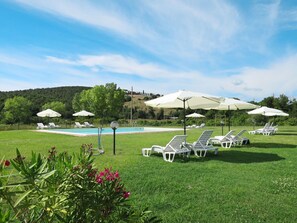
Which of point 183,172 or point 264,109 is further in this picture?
point 264,109

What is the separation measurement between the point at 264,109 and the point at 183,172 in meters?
15.2

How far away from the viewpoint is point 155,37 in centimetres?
1562

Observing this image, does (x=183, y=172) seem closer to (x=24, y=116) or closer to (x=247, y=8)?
(x=247, y=8)

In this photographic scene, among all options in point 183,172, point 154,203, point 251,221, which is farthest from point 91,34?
point 251,221

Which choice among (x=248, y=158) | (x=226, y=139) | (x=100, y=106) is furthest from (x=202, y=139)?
(x=100, y=106)

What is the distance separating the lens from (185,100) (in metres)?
9.59

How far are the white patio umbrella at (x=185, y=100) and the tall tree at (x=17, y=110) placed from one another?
155 ft

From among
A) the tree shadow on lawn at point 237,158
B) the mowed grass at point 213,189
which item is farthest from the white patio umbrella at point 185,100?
the mowed grass at point 213,189

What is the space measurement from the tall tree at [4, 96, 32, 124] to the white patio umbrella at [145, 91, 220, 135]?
47.3 metres

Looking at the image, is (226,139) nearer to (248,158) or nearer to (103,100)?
(248,158)

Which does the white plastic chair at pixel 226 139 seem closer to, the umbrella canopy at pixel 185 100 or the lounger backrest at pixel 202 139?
the umbrella canopy at pixel 185 100

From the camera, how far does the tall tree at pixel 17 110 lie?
2050 inches

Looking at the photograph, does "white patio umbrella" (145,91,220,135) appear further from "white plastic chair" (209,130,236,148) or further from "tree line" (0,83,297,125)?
"tree line" (0,83,297,125)

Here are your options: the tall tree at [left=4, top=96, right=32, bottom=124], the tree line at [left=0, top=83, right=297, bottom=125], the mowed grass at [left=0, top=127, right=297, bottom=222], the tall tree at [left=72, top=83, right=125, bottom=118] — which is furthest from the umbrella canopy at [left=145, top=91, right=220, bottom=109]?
the tall tree at [left=4, top=96, right=32, bottom=124]
